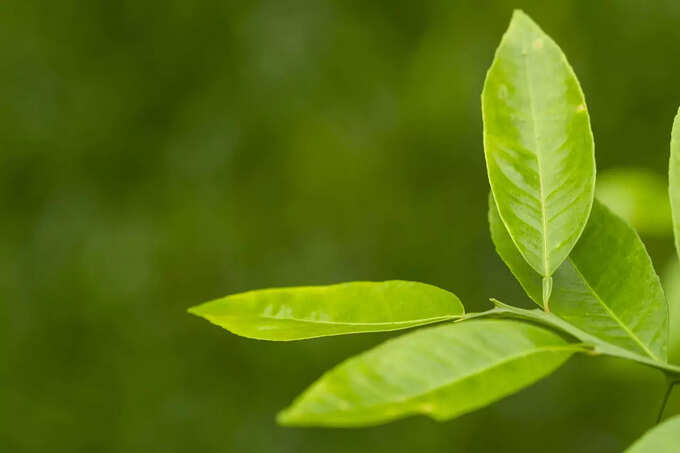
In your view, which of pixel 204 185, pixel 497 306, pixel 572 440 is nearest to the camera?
pixel 497 306

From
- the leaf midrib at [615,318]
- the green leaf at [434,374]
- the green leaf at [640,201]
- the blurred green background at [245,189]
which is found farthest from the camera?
the blurred green background at [245,189]

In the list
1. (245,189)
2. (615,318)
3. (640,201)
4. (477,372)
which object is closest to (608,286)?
(615,318)

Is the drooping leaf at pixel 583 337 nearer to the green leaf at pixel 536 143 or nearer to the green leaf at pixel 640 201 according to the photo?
the green leaf at pixel 536 143

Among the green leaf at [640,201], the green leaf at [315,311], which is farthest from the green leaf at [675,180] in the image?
the green leaf at [640,201]

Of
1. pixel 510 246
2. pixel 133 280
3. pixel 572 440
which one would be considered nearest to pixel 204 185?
pixel 133 280

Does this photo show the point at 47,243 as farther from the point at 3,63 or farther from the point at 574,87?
the point at 574,87

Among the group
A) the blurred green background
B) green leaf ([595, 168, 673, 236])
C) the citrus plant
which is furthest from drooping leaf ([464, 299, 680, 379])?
the blurred green background

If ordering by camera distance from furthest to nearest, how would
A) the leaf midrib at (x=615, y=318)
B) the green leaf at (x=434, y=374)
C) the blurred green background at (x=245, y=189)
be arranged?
1. the blurred green background at (x=245, y=189)
2. the leaf midrib at (x=615, y=318)
3. the green leaf at (x=434, y=374)
